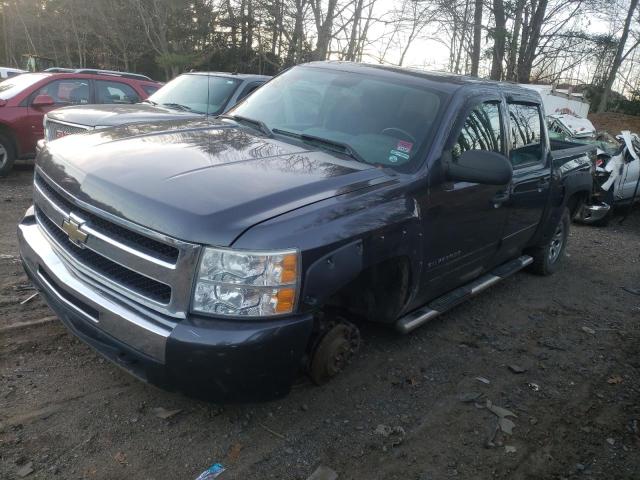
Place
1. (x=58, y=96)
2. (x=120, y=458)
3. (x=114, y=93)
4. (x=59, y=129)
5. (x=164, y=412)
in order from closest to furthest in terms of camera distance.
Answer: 1. (x=120, y=458)
2. (x=164, y=412)
3. (x=59, y=129)
4. (x=58, y=96)
5. (x=114, y=93)

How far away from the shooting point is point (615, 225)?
999 centimetres

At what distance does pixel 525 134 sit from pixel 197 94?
4.77 m

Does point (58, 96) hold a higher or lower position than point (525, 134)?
lower

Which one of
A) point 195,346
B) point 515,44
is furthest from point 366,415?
point 515,44

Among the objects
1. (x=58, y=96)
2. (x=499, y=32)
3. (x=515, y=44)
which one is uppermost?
(x=499, y=32)

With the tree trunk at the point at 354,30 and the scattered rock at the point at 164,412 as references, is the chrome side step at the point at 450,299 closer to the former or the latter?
the scattered rock at the point at 164,412

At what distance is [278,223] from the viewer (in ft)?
8.35

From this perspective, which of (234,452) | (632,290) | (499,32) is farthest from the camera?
(499,32)

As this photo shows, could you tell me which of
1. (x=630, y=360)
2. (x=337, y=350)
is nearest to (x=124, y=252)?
(x=337, y=350)

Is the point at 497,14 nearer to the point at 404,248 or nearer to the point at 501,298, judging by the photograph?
the point at 501,298

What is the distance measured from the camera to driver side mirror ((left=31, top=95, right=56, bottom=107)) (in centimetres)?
855

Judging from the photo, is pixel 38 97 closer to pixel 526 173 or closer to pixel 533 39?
pixel 526 173

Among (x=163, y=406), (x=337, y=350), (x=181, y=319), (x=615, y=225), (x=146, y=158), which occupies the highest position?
(x=146, y=158)

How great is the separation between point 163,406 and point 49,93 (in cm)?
765
